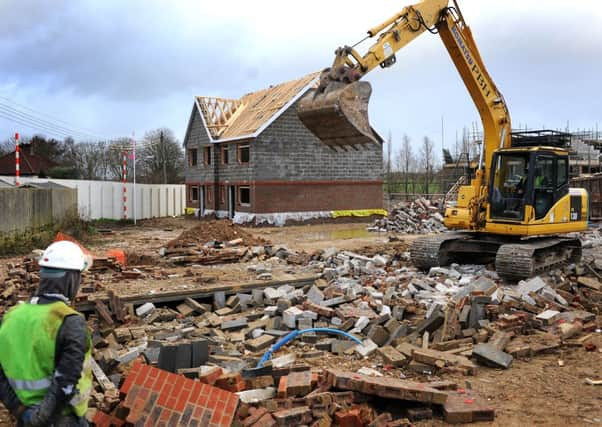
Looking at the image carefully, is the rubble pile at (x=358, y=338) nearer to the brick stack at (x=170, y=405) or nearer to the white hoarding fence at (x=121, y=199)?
the brick stack at (x=170, y=405)

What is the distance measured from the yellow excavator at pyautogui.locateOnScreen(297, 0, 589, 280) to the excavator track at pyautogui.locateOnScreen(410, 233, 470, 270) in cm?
2

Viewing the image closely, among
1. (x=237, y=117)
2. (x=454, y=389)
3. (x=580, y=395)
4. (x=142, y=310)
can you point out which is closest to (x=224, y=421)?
(x=454, y=389)

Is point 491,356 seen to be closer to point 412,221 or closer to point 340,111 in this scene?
point 340,111

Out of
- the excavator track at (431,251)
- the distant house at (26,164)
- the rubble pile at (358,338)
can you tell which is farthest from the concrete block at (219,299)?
the distant house at (26,164)

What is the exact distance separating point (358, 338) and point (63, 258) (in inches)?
218

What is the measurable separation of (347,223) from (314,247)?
36.2 ft

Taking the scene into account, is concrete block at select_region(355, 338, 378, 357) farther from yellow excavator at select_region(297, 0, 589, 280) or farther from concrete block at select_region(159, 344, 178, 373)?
yellow excavator at select_region(297, 0, 589, 280)

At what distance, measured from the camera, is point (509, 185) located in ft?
39.8

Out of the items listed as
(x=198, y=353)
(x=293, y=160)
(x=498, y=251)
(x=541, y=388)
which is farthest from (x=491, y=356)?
(x=293, y=160)

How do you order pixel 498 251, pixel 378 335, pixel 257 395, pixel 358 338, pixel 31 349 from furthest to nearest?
pixel 498 251, pixel 358 338, pixel 378 335, pixel 257 395, pixel 31 349

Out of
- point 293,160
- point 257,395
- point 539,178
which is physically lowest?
point 257,395

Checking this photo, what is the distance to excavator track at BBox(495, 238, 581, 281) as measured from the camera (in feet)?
36.4

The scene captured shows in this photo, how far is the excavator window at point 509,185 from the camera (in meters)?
11.8

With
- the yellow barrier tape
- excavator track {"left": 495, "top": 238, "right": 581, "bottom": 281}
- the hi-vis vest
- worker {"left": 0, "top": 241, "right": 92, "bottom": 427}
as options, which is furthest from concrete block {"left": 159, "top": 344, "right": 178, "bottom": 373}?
the yellow barrier tape
